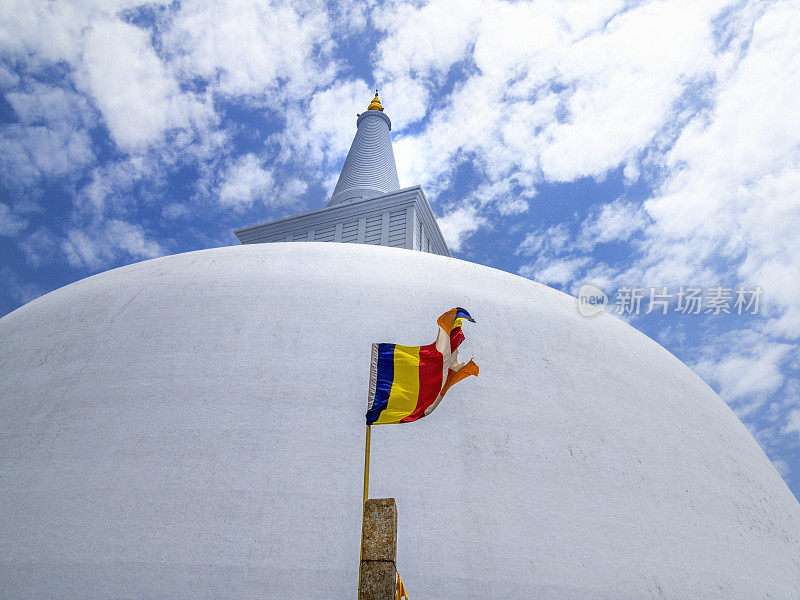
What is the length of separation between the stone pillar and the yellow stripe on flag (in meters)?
0.86

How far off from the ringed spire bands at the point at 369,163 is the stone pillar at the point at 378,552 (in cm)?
1452

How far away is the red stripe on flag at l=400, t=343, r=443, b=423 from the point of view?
4.12 metres

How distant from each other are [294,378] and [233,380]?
0.65 meters

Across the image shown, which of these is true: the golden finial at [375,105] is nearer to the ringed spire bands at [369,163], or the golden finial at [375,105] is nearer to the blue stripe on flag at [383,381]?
the ringed spire bands at [369,163]

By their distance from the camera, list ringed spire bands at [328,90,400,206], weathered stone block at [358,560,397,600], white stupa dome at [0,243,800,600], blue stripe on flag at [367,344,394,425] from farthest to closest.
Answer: ringed spire bands at [328,90,400,206] → white stupa dome at [0,243,800,600] → blue stripe on flag at [367,344,394,425] → weathered stone block at [358,560,397,600]

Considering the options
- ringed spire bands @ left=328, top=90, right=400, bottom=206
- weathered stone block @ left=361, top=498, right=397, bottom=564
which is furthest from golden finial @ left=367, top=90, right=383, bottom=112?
weathered stone block @ left=361, top=498, right=397, bottom=564

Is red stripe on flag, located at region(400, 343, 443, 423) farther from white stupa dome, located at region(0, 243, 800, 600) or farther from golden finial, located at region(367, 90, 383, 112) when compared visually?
golden finial, located at region(367, 90, 383, 112)

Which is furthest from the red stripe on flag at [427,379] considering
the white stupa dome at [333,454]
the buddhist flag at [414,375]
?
the white stupa dome at [333,454]

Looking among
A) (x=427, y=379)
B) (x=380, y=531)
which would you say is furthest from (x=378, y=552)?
(x=427, y=379)

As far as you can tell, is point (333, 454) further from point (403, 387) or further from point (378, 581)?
point (378, 581)

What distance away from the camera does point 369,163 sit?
19.5m

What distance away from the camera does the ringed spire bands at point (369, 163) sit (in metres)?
18.2

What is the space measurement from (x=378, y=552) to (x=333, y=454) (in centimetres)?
191

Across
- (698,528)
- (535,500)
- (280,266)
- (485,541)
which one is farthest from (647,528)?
(280,266)
